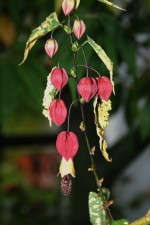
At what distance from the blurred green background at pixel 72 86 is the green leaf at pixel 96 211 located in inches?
3.9

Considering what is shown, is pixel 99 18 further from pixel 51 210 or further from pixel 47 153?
pixel 47 153

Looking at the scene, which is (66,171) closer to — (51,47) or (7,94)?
(51,47)

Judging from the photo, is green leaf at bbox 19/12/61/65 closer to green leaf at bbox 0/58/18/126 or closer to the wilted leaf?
the wilted leaf

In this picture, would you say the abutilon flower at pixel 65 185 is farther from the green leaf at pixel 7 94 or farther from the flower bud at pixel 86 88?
the green leaf at pixel 7 94

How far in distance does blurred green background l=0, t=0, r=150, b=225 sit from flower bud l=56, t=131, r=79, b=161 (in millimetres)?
83

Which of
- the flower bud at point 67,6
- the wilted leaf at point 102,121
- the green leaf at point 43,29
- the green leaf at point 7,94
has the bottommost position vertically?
the green leaf at point 7,94

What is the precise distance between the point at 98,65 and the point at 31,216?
1364mm

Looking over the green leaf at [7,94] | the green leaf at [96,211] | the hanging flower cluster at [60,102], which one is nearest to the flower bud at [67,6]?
the hanging flower cluster at [60,102]

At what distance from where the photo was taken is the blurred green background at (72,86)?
70cm

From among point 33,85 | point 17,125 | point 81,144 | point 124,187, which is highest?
point 33,85

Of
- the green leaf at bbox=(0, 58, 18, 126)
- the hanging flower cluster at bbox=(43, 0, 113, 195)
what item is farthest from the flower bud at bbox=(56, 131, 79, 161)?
the green leaf at bbox=(0, 58, 18, 126)

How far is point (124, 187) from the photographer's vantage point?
7.85ft

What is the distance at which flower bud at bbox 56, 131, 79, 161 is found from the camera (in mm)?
268

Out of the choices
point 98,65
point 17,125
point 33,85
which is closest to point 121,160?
point 33,85
